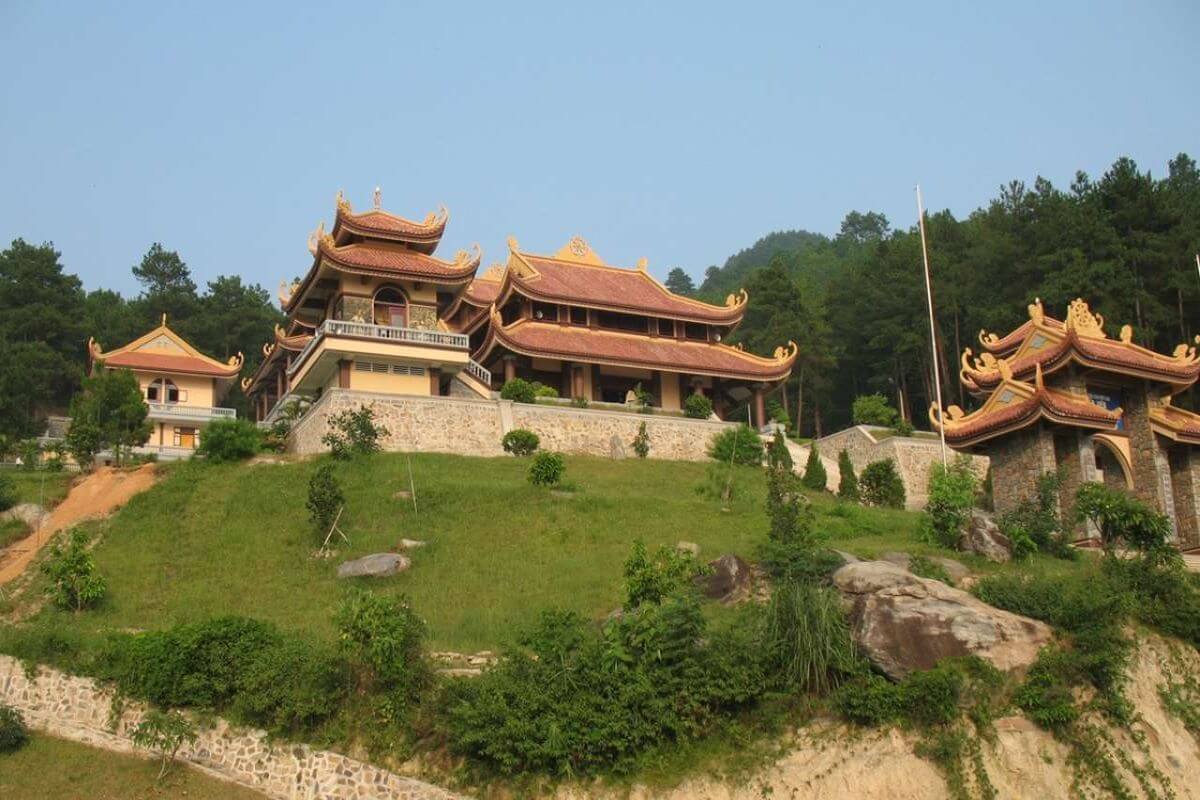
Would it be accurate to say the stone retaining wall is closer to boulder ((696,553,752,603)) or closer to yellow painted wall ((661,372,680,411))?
yellow painted wall ((661,372,680,411))

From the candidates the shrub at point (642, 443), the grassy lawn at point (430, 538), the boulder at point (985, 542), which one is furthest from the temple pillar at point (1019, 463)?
the shrub at point (642, 443)

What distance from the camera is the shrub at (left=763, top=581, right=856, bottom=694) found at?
2020 centimetres

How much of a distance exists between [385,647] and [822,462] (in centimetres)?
2630

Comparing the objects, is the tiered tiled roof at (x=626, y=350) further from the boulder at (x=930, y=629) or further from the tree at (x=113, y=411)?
the boulder at (x=930, y=629)

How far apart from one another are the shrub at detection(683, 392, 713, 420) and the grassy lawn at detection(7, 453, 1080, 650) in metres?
7.71

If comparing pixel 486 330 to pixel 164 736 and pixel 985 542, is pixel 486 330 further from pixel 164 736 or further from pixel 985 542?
pixel 164 736

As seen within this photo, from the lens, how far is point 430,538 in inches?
1145

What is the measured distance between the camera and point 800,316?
193ft

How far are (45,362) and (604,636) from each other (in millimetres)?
39216

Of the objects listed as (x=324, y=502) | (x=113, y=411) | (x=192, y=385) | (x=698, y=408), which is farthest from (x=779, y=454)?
(x=192, y=385)

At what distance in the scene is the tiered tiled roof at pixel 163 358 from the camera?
4784 centimetres

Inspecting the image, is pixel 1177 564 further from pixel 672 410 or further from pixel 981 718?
pixel 672 410

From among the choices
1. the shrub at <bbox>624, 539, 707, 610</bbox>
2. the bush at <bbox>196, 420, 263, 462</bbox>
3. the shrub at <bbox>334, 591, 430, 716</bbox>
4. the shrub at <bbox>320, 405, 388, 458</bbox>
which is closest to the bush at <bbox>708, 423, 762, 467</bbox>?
the shrub at <bbox>320, 405, 388, 458</bbox>

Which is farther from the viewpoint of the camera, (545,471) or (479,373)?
(479,373)
